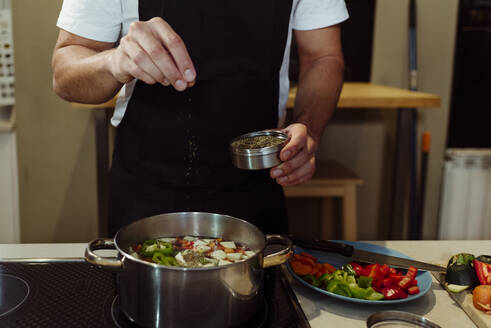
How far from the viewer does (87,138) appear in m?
2.92

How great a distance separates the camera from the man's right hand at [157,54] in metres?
0.91

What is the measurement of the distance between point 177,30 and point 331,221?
1998 mm

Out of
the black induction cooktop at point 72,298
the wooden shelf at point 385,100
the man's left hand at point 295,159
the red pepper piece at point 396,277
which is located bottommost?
the black induction cooktop at point 72,298

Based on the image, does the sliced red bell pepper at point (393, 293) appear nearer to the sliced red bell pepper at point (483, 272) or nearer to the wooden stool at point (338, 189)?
the sliced red bell pepper at point (483, 272)

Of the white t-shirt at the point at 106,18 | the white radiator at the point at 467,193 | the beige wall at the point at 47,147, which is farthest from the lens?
the white radiator at the point at 467,193

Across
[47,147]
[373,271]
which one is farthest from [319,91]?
[47,147]

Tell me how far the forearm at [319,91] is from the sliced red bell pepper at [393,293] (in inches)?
25.2

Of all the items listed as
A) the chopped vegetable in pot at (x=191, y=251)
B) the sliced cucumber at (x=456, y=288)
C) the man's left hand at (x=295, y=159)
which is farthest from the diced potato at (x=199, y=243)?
the sliced cucumber at (x=456, y=288)

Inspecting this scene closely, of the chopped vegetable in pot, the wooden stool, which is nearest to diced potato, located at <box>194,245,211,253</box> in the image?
the chopped vegetable in pot

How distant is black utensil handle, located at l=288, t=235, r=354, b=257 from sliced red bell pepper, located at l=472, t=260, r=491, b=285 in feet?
0.83

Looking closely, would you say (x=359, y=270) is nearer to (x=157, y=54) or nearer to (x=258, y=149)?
(x=258, y=149)

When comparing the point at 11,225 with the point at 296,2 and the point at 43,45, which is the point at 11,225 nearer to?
the point at 43,45

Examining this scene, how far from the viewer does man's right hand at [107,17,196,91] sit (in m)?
0.91

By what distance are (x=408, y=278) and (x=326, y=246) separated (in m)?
0.20
